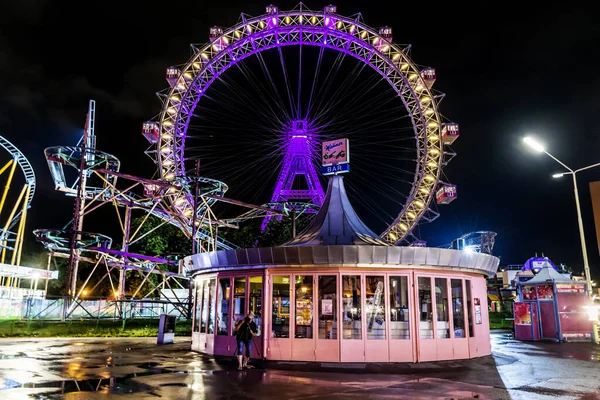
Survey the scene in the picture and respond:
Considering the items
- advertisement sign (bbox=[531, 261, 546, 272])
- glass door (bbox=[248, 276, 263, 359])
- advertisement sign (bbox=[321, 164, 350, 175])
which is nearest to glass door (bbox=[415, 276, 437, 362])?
glass door (bbox=[248, 276, 263, 359])

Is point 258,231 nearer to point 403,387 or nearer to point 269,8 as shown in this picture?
point 269,8

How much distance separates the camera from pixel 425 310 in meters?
13.3

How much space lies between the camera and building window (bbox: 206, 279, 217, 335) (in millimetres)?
14836

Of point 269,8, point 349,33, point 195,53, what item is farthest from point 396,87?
point 195,53

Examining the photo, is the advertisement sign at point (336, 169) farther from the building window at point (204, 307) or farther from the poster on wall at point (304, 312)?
the building window at point (204, 307)

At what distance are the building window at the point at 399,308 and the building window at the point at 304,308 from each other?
229cm

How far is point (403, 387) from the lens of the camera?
9609mm

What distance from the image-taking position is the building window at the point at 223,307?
14375mm

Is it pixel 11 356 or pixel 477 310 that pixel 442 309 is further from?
pixel 11 356

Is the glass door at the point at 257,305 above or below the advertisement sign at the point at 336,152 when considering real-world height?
below

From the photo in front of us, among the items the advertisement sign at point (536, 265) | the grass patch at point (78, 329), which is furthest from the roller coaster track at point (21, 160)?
the advertisement sign at point (536, 265)

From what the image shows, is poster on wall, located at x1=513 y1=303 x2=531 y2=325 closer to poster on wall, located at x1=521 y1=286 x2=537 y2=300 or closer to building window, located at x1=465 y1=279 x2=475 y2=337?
poster on wall, located at x1=521 y1=286 x2=537 y2=300

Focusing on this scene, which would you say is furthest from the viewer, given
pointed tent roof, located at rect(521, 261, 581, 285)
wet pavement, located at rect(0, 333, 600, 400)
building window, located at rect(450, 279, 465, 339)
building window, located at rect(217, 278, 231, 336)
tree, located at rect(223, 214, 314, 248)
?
tree, located at rect(223, 214, 314, 248)

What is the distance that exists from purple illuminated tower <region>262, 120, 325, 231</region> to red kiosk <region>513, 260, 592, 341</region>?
15124mm
